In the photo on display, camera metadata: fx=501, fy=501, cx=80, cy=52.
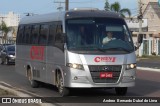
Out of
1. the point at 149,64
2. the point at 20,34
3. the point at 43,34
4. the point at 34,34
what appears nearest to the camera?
the point at 43,34

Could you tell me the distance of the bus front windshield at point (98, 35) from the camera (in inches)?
597

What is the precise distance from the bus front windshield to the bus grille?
58cm

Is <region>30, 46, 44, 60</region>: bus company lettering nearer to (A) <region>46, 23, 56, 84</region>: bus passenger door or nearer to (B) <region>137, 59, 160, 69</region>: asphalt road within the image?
(A) <region>46, 23, 56, 84</region>: bus passenger door

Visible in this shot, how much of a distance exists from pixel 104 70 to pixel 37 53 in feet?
14.0

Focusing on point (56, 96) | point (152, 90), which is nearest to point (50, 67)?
point (56, 96)

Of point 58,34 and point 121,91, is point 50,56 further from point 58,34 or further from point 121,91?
point 121,91

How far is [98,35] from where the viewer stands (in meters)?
15.5

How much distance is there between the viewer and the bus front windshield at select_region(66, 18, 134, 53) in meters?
15.2

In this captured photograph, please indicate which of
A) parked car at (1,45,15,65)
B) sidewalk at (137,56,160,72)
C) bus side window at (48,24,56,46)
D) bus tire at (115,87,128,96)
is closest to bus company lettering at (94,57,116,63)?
bus tire at (115,87,128,96)

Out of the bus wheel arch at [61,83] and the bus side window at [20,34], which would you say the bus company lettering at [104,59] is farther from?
the bus side window at [20,34]

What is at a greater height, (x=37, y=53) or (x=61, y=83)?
(x=37, y=53)

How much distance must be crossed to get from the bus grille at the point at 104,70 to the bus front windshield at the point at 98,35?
58 centimetres

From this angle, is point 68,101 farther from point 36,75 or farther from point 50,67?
point 36,75

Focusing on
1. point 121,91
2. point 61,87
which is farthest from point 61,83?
point 121,91
